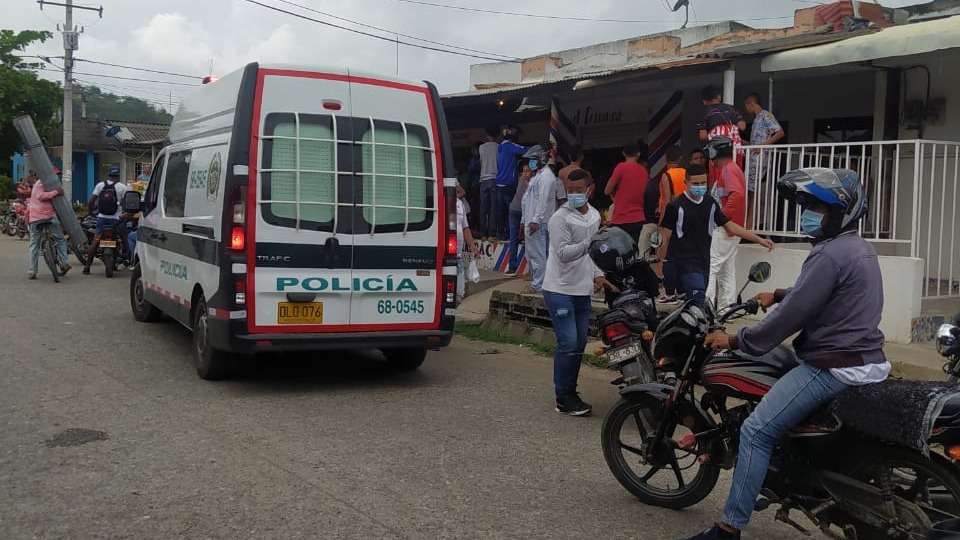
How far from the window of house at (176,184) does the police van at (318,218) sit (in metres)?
0.37

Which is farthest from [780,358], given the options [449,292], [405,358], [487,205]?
[487,205]

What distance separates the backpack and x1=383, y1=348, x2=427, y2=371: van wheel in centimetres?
875

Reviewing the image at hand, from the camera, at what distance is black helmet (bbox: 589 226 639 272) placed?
238 inches

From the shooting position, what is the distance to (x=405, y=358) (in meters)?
8.02

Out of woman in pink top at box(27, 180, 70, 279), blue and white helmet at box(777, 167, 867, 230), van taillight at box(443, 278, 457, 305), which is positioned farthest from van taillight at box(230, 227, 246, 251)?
woman in pink top at box(27, 180, 70, 279)

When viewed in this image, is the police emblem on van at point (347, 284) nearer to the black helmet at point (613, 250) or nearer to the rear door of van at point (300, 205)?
the rear door of van at point (300, 205)

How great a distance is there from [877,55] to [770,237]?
225 centimetres

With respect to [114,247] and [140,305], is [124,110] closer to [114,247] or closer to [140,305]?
[114,247]

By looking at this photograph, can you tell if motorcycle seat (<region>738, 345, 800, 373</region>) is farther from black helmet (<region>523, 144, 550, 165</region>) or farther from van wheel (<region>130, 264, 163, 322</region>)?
black helmet (<region>523, 144, 550, 165</region>)

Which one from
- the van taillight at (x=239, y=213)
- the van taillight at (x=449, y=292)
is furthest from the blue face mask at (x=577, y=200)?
the van taillight at (x=239, y=213)

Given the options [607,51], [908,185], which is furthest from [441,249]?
[607,51]

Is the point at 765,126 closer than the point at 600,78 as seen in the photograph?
Yes

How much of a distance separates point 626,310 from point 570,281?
0.72 m

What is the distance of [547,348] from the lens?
9.45 m
